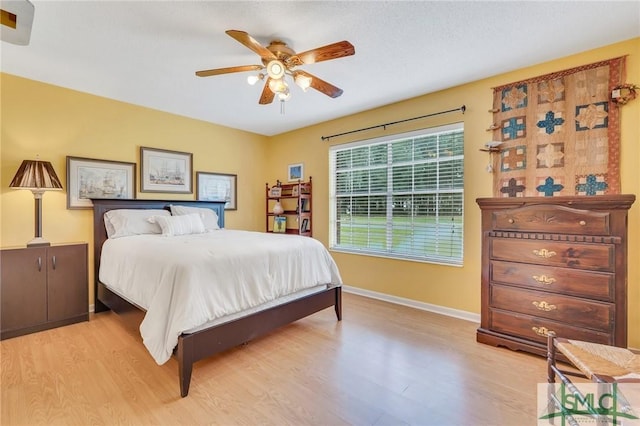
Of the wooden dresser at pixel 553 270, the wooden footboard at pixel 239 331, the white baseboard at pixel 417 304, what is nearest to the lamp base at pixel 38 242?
the wooden footboard at pixel 239 331

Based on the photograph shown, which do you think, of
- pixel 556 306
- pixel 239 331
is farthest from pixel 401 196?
pixel 239 331

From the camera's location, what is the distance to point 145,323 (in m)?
2.01

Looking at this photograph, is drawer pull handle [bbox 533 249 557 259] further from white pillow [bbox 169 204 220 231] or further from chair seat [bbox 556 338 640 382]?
white pillow [bbox 169 204 220 231]

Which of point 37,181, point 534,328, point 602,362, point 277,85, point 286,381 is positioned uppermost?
point 277,85

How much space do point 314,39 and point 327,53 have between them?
433mm

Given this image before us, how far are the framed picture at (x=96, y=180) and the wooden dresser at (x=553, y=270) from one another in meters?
4.08

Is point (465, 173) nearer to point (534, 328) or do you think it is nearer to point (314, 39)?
point (534, 328)

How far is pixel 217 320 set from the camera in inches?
82.7

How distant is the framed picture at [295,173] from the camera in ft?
15.9

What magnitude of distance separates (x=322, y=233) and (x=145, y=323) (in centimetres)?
291

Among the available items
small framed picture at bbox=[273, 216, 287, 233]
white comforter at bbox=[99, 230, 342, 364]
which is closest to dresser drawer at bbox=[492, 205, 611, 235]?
white comforter at bbox=[99, 230, 342, 364]

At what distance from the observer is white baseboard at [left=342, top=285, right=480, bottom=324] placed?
10.3ft

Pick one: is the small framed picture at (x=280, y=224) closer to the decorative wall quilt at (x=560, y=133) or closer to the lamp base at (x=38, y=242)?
the lamp base at (x=38, y=242)

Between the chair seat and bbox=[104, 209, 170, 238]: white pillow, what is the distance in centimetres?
379
